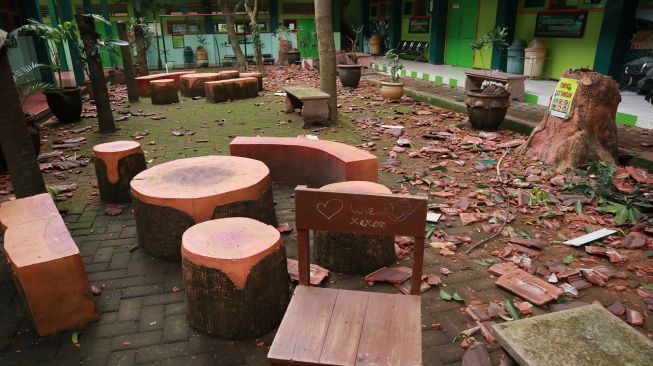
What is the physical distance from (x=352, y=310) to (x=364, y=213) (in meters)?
0.52

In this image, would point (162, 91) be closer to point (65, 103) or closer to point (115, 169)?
point (65, 103)

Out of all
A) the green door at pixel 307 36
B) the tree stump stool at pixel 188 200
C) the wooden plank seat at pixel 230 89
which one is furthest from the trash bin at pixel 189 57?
the tree stump stool at pixel 188 200

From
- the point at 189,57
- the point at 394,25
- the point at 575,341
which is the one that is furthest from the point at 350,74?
the point at 189,57

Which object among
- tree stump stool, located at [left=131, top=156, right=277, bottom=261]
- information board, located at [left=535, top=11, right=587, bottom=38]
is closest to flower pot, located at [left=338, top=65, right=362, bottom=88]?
information board, located at [left=535, top=11, right=587, bottom=38]

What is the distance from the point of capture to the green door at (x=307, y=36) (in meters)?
23.4

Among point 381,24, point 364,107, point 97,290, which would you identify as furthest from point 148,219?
point 381,24

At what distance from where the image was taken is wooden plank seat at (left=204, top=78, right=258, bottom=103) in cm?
1164

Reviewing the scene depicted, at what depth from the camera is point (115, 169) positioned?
4.98 m

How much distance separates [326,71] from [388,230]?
7.27 metres

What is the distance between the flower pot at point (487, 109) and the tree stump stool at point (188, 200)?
5.23 m

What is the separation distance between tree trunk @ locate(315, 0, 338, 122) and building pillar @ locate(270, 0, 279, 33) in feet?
50.2

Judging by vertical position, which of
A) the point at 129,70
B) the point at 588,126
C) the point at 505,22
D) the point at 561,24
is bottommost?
the point at 588,126

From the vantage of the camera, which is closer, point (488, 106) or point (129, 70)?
point (488, 106)

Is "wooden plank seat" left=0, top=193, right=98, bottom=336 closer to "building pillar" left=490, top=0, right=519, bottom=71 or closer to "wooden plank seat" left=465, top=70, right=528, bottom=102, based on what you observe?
"wooden plank seat" left=465, top=70, right=528, bottom=102
